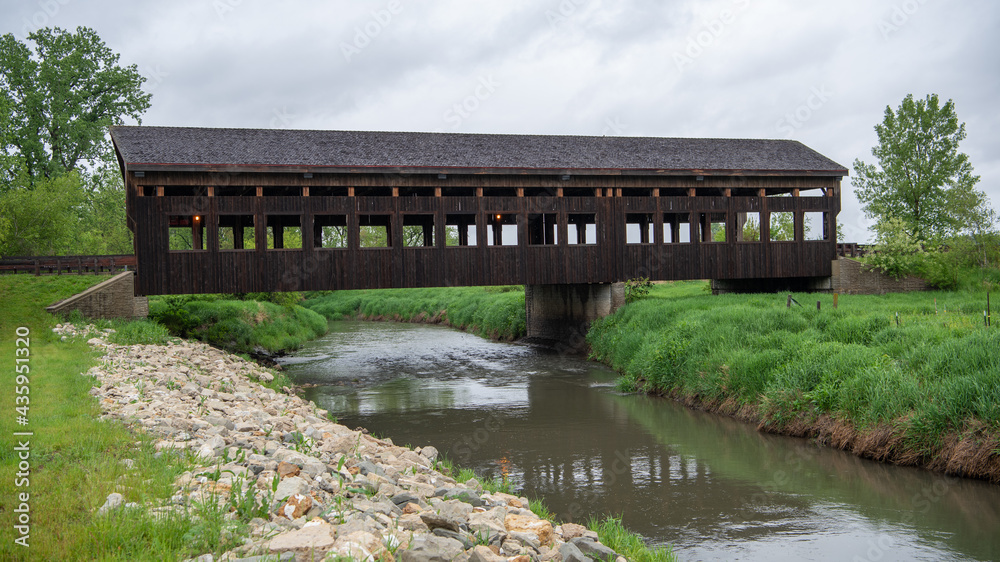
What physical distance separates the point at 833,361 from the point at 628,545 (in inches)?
262

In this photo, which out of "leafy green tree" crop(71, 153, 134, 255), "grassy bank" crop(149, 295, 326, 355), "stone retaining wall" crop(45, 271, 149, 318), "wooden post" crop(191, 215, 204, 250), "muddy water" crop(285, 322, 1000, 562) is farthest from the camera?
→ "leafy green tree" crop(71, 153, 134, 255)

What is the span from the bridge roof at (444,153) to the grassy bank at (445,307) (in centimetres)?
839

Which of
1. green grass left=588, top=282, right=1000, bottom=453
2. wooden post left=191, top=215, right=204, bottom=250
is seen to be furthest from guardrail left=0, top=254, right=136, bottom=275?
green grass left=588, top=282, right=1000, bottom=453

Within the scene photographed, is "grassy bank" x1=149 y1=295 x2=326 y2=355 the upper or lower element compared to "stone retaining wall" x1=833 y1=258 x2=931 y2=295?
lower

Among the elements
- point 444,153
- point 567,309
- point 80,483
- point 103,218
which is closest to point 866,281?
point 567,309

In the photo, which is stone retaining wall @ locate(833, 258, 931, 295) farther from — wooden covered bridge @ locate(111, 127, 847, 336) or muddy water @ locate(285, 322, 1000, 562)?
muddy water @ locate(285, 322, 1000, 562)

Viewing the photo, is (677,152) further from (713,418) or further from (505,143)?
(713,418)

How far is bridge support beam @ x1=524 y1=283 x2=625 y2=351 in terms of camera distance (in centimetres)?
2150

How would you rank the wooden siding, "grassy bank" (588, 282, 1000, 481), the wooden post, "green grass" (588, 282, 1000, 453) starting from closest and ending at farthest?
1. "grassy bank" (588, 282, 1000, 481)
2. "green grass" (588, 282, 1000, 453)
3. the wooden siding
4. the wooden post

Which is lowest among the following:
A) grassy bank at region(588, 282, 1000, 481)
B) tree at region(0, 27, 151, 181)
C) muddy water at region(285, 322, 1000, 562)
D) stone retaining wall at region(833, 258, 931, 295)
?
muddy water at region(285, 322, 1000, 562)

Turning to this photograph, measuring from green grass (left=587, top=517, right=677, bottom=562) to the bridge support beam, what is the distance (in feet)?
49.8

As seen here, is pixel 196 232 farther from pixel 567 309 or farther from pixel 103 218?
pixel 103 218

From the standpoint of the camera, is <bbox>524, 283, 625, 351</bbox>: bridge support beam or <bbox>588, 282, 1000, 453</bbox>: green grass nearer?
<bbox>588, 282, 1000, 453</bbox>: green grass

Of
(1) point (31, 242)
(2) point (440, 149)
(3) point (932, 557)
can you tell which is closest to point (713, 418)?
(3) point (932, 557)
